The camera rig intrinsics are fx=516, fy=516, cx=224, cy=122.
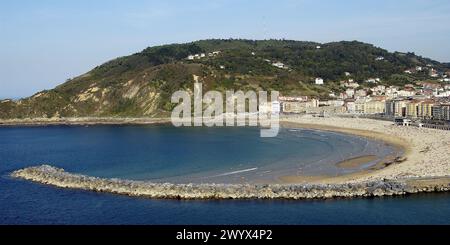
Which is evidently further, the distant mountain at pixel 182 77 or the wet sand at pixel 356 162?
the distant mountain at pixel 182 77

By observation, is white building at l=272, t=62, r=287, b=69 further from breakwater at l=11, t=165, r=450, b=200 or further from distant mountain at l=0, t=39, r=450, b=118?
breakwater at l=11, t=165, r=450, b=200

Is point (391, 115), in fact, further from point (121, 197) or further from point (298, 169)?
point (121, 197)

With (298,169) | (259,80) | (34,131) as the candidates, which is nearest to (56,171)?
(298,169)

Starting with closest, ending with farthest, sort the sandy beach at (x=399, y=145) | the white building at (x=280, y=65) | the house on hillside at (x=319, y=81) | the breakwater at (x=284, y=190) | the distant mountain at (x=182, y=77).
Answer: the breakwater at (x=284, y=190), the sandy beach at (x=399, y=145), the distant mountain at (x=182, y=77), the house on hillside at (x=319, y=81), the white building at (x=280, y=65)

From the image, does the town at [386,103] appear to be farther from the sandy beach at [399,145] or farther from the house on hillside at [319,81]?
the sandy beach at [399,145]

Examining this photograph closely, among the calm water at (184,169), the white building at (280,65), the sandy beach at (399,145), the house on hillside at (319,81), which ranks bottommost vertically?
the calm water at (184,169)

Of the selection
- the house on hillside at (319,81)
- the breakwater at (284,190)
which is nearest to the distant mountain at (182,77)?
the house on hillside at (319,81)
